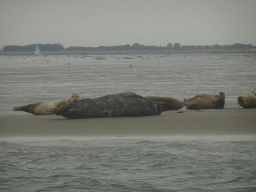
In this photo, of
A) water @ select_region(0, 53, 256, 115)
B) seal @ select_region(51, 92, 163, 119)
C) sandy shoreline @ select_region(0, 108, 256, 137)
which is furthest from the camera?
water @ select_region(0, 53, 256, 115)

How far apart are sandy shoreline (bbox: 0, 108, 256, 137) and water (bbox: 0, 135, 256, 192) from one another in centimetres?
54

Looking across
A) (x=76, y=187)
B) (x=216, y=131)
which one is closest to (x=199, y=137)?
(x=216, y=131)

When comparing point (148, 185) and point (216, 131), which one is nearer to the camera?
point (148, 185)

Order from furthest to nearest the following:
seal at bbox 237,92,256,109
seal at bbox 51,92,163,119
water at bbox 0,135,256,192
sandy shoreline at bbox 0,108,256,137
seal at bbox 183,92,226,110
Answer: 1. seal at bbox 183,92,226,110
2. seal at bbox 237,92,256,109
3. seal at bbox 51,92,163,119
4. sandy shoreline at bbox 0,108,256,137
5. water at bbox 0,135,256,192

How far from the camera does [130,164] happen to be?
438 centimetres

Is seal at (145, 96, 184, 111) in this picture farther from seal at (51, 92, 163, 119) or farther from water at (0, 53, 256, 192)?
water at (0, 53, 256, 192)

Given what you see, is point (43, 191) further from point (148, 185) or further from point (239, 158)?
point (239, 158)

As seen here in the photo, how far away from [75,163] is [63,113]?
3.47 m

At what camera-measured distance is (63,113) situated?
7.84 m

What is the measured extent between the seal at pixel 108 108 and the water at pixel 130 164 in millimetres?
1841

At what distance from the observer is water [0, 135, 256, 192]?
12.1 feet

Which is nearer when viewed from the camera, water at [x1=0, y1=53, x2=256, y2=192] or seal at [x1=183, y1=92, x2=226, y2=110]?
water at [x1=0, y1=53, x2=256, y2=192]

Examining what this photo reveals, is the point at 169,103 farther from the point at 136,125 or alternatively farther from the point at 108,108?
the point at 136,125

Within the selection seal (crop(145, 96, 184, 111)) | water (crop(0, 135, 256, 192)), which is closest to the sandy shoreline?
water (crop(0, 135, 256, 192))
